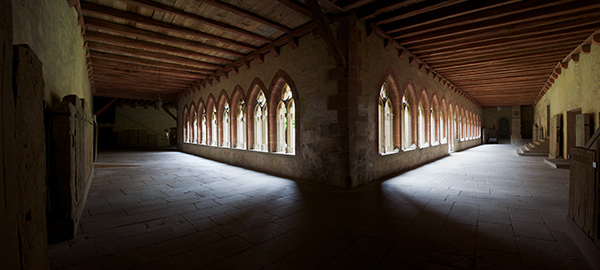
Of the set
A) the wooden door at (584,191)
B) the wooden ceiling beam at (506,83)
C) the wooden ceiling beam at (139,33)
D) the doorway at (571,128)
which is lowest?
the wooden door at (584,191)

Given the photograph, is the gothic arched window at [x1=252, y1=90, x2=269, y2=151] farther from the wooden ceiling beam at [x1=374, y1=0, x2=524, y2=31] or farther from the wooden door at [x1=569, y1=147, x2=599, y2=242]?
the wooden door at [x1=569, y1=147, x2=599, y2=242]

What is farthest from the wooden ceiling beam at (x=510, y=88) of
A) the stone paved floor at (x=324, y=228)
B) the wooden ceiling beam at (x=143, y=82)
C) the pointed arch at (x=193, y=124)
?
the wooden ceiling beam at (x=143, y=82)

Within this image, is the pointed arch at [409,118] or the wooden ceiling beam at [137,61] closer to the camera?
the wooden ceiling beam at [137,61]

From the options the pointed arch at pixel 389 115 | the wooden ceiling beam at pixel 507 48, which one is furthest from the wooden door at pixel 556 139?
the pointed arch at pixel 389 115

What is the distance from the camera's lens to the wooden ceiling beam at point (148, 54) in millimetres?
5918

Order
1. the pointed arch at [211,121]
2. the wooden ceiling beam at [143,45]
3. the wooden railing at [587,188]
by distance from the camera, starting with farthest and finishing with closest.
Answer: the pointed arch at [211,121] < the wooden ceiling beam at [143,45] < the wooden railing at [587,188]

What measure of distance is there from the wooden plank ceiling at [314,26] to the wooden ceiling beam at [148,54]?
21 mm

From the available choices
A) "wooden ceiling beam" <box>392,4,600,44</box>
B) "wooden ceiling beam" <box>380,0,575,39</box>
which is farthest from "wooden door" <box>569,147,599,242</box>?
"wooden ceiling beam" <box>392,4,600,44</box>

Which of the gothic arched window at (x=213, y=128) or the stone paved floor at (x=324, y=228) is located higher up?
the gothic arched window at (x=213, y=128)

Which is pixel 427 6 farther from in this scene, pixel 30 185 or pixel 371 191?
pixel 30 185

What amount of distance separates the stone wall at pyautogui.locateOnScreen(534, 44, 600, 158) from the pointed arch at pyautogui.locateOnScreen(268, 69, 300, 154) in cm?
646

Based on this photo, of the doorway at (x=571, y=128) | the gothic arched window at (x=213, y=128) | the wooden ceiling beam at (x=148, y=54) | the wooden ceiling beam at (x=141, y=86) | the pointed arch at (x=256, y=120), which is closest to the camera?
the wooden ceiling beam at (x=148, y=54)

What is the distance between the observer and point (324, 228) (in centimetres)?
259

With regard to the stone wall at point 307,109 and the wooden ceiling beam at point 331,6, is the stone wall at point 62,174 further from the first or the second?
the stone wall at point 307,109
